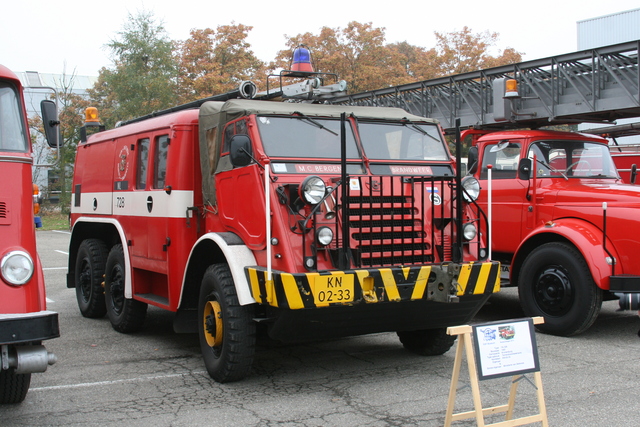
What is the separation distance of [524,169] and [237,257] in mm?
4357

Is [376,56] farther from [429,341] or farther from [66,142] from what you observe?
[429,341]

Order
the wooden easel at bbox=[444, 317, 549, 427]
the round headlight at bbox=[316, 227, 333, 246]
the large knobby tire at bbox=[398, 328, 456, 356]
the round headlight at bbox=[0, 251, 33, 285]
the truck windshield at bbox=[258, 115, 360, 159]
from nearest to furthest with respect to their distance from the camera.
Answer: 1. the wooden easel at bbox=[444, 317, 549, 427]
2. the round headlight at bbox=[0, 251, 33, 285]
3. the round headlight at bbox=[316, 227, 333, 246]
4. the truck windshield at bbox=[258, 115, 360, 159]
5. the large knobby tire at bbox=[398, 328, 456, 356]

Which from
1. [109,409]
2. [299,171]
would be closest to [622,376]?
[299,171]

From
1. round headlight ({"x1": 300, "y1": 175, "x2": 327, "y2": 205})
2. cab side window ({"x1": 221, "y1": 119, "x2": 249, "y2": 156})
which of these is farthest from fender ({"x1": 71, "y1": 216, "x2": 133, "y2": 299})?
round headlight ({"x1": 300, "y1": 175, "x2": 327, "y2": 205})

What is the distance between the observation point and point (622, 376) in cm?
604

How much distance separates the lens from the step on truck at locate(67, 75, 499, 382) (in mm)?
5391

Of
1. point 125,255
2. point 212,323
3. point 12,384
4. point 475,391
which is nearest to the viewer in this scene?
point 475,391

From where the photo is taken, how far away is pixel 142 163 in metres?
7.76

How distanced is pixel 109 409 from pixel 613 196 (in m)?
5.89

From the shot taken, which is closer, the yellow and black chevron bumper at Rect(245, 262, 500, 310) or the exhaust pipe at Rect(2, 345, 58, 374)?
the exhaust pipe at Rect(2, 345, 58, 374)

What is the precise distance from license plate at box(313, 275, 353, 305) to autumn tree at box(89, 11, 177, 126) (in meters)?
25.8

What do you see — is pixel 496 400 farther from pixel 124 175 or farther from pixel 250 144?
pixel 124 175

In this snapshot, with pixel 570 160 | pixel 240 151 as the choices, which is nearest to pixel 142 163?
pixel 240 151

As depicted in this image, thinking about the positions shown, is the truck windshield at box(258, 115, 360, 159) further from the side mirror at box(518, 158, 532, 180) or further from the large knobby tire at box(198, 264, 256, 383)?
the side mirror at box(518, 158, 532, 180)
